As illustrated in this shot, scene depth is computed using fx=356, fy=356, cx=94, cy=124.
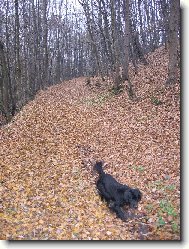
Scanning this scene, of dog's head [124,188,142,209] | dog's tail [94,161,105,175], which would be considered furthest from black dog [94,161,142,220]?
dog's tail [94,161,105,175]

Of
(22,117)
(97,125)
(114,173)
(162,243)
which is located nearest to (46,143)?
(97,125)

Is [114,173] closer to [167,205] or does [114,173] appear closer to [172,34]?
[167,205]

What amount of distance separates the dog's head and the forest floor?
14 centimetres

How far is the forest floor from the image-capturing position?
744 centimetres

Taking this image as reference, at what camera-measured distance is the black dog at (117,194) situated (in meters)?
8.20

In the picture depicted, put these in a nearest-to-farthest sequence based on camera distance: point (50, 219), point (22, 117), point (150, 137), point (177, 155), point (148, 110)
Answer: point (50, 219), point (177, 155), point (150, 137), point (148, 110), point (22, 117)

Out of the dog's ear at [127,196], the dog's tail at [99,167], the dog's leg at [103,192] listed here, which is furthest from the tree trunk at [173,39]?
the dog's ear at [127,196]

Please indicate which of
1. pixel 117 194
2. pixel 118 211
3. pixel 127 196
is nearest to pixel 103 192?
pixel 117 194

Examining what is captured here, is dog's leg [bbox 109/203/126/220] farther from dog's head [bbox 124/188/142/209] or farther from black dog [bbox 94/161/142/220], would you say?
dog's head [bbox 124/188/142/209]

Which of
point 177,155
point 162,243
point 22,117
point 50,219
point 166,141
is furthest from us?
point 22,117

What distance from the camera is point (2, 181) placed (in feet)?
31.2

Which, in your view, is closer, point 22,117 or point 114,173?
point 114,173

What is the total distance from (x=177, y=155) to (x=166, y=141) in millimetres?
1266

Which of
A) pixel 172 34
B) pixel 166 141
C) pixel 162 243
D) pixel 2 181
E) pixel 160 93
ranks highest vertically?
pixel 172 34
